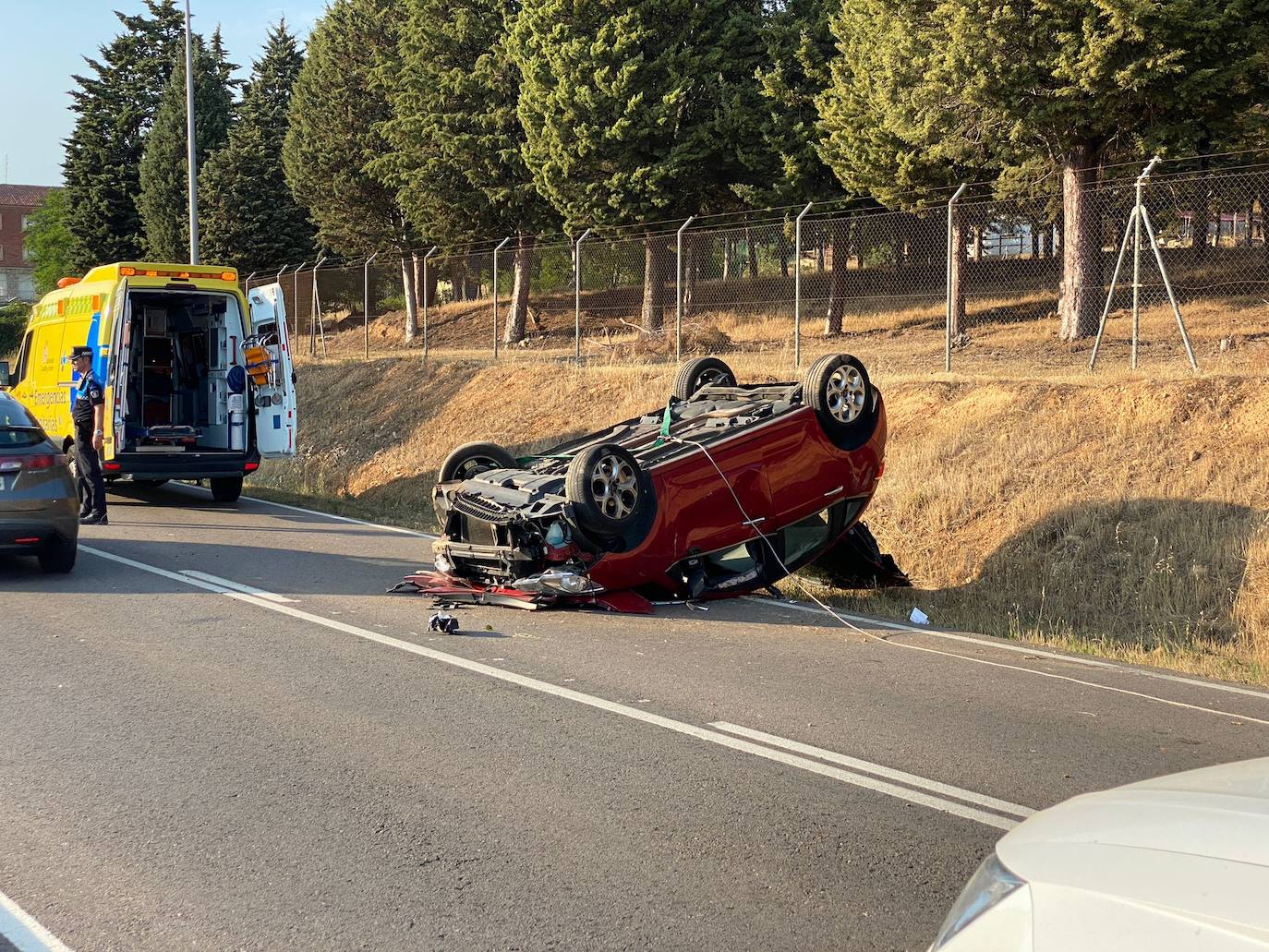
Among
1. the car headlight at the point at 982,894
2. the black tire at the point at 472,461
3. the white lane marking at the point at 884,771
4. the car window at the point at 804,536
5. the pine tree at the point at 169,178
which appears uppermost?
the pine tree at the point at 169,178

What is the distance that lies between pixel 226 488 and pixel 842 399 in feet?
31.1

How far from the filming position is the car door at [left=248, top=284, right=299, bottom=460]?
614 inches

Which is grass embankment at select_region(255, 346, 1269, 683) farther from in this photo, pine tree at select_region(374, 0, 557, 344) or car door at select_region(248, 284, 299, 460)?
pine tree at select_region(374, 0, 557, 344)

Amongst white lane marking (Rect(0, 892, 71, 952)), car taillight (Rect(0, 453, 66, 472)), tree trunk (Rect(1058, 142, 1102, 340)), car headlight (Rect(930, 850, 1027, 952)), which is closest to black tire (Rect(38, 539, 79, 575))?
car taillight (Rect(0, 453, 66, 472))

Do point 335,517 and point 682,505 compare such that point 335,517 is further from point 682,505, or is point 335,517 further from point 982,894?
point 982,894

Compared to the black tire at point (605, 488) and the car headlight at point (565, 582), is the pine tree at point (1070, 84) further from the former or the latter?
the car headlight at point (565, 582)

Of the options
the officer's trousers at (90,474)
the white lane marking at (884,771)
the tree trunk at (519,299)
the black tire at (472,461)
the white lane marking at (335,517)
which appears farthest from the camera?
the tree trunk at (519,299)

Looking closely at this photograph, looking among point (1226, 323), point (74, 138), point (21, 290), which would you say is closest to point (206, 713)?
point (1226, 323)

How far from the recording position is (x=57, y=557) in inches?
417

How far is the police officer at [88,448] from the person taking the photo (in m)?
13.6

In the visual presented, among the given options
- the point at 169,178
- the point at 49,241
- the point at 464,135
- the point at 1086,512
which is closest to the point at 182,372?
the point at 1086,512

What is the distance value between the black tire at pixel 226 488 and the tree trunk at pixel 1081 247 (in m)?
12.9

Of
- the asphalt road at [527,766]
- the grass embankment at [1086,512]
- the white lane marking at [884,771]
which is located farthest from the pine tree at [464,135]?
the white lane marking at [884,771]

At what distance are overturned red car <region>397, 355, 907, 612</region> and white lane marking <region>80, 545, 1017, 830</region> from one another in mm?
1146
